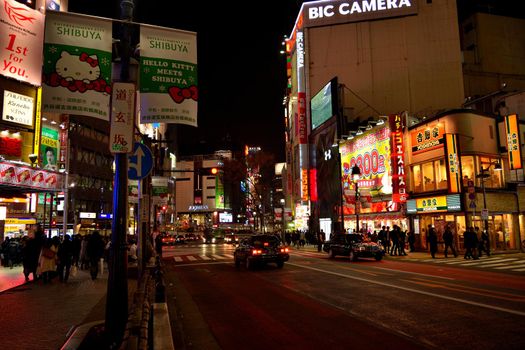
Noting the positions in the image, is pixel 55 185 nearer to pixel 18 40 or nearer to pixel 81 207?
pixel 18 40

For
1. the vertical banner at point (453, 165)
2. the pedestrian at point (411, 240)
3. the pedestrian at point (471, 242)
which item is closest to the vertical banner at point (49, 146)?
the pedestrian at point (411, 240)

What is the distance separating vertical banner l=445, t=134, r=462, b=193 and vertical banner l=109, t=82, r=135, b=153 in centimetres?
2483

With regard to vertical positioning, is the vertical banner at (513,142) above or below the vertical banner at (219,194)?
below

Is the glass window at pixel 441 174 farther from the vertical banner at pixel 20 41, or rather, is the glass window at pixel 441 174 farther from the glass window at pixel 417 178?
the vertical banner at pixel 20 41

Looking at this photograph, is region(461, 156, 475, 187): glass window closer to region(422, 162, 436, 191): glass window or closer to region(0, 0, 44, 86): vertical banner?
region(422, 162, 436, 191): glass window

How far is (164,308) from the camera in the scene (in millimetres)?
8477

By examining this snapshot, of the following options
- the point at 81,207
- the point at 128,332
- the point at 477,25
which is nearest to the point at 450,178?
the point at 128,332

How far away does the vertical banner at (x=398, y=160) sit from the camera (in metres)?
31.1

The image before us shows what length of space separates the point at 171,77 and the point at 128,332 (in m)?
5.37

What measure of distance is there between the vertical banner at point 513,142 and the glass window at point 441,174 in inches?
164

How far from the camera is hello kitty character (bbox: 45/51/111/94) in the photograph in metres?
7.02

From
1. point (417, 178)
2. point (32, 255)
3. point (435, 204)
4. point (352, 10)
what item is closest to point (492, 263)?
point (435, 204)

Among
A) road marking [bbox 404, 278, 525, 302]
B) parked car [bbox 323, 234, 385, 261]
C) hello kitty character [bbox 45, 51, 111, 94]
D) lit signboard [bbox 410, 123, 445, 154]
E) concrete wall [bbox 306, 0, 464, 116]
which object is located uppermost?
concrete wall [bbox 306, 0, 464, 116]

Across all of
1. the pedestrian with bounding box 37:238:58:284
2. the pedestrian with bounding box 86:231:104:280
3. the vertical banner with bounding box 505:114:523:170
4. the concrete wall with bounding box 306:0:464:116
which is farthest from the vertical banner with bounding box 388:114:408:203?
the pedestrian with bounding box 37:238:58:284
